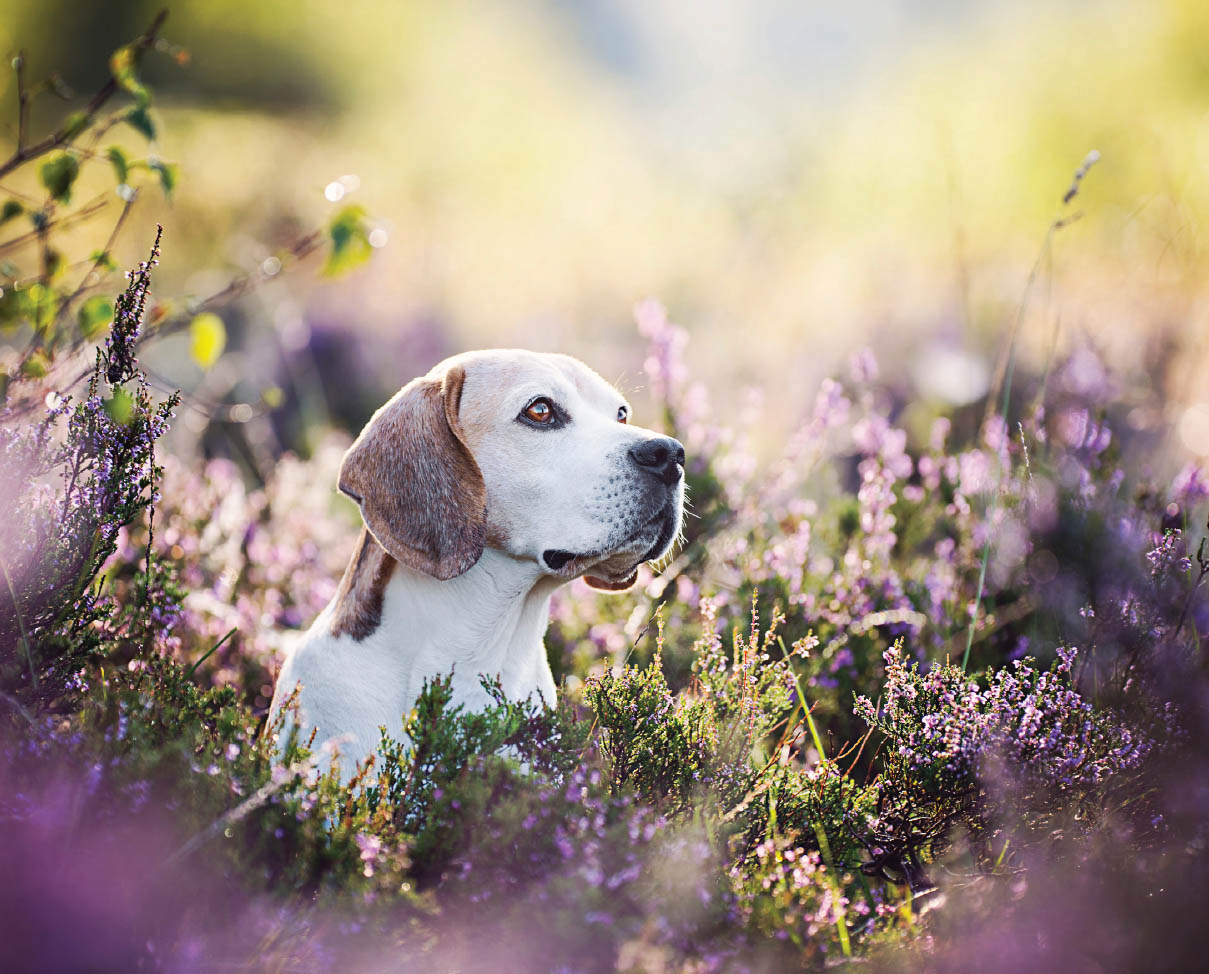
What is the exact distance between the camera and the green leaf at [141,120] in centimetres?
253

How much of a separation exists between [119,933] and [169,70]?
23097 mm

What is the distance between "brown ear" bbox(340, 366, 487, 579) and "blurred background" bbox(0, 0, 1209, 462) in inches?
21.0

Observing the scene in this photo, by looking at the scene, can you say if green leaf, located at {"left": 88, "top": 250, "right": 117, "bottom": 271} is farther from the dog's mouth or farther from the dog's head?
the dog's mouth

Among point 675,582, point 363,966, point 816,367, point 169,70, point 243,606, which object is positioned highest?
point 363,966

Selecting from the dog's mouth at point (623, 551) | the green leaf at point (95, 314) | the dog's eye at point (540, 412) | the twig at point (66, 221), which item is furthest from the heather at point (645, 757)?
the dog's eye at point (540, 412)

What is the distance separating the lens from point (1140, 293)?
6.51m

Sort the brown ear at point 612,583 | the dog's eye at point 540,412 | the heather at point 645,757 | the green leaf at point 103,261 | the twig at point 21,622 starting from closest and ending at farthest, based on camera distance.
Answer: the heather at point 645,757, the twig at point 21,622, the green leaf at point 103,261, the dog's eye at point 540,412, the brown ear at point 612,583

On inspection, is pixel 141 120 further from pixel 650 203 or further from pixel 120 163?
pixel 650 203

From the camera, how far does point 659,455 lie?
2766 millimetres

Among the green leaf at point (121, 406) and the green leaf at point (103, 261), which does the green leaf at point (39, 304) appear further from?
the green leaf at point (121, 406)

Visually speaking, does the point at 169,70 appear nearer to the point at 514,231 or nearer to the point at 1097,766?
the point at 514,231

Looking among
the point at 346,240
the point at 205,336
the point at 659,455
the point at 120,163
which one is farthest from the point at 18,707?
the point at 659,455

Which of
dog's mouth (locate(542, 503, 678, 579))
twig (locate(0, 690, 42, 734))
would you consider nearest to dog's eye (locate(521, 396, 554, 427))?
dog's mouth (locate(542, 503, 678, 579))

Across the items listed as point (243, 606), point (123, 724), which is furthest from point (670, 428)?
point (123, 724)
